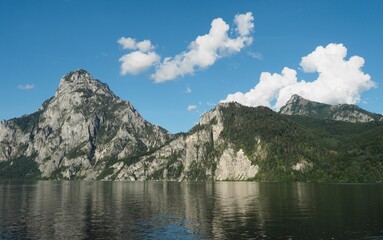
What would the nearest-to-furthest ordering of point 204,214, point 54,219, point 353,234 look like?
point 353,234 → point 54,219 → point 204,214

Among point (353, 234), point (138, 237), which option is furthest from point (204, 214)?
point (353, 234)

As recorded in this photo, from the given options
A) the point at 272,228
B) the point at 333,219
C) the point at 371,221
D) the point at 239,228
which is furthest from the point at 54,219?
the point at 371,221

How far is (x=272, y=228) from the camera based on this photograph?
76375mm

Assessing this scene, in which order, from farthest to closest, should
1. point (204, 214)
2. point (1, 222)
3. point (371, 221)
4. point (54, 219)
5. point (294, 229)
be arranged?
1. point (204, 214)
2. point (54, 219)
3. point (1, 222)
4. point (371, 221)
5. point (294, 229)

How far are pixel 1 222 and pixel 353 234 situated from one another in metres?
74.9

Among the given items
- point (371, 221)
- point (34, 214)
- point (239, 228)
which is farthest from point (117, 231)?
point (371, 221)

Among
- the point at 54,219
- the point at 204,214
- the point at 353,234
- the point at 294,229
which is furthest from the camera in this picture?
the point at 204,214

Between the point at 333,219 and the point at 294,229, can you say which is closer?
the point at 294,229

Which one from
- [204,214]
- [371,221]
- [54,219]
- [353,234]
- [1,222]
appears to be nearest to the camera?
[353,234]

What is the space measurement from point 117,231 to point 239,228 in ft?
78.8

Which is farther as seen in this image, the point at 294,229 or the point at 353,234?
the point at 294,229

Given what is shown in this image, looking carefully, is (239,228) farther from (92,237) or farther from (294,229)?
(92,237)

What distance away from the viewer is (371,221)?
82625 millimetres

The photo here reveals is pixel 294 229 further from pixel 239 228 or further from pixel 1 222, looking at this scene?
pixel 1 222
